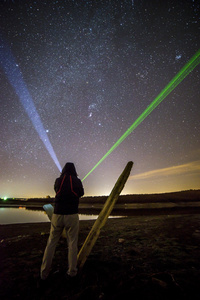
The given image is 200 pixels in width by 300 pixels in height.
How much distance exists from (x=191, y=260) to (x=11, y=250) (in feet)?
17.5

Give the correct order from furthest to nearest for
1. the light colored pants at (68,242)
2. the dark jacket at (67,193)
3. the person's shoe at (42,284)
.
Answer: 1. the dark jacket at (67,193)
2. the light colored pants at (68,242)
3. the person's shoe at (42,284)

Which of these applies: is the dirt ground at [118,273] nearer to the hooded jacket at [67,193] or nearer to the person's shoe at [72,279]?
the person's shoe at [72,279]

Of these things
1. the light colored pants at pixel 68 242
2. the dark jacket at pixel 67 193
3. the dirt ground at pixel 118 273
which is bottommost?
the dirt ground at pixel 118 273

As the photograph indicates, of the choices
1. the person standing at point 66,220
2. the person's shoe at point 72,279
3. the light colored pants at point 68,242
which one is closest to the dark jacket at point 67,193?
the person standing at point 66,220

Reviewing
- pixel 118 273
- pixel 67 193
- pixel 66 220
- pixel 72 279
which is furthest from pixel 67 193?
pixel 118 273

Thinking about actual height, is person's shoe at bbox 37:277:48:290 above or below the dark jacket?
below

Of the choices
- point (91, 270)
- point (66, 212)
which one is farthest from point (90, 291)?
point (66, 212)

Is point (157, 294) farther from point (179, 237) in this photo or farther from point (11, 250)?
point (11, 250)

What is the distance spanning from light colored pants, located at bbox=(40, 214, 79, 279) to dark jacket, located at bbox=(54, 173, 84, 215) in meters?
0.13

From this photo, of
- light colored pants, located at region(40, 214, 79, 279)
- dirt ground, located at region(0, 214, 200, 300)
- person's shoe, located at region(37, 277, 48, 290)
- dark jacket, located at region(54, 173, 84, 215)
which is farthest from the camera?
dark jacket, located at region(54, 173, 84, 215)

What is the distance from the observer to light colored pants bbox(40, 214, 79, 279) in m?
2.65

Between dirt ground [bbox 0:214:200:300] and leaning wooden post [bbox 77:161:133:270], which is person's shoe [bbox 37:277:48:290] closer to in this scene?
dirt ground [bbox 0:214:200:300]

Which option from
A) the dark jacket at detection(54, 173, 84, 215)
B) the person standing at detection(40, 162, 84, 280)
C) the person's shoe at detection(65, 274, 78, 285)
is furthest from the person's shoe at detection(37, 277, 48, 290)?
the dark jacket at detection(54, 173, 84, 215)

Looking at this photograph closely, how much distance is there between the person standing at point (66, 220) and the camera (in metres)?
2.67
